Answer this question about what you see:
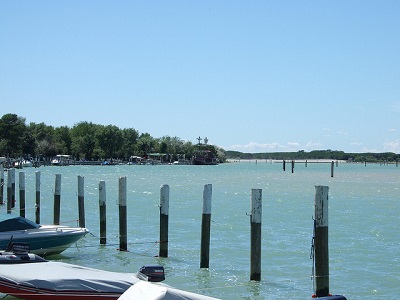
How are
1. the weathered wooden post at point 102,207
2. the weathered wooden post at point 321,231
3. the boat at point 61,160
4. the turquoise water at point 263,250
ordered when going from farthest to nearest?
1. the boat at point 61,160
2. the weathered wooden post at point 102,207
3. the turquoise water at point 263,250
4. the weathered wooden post at point 321,231

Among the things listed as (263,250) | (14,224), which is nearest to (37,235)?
(14,224)

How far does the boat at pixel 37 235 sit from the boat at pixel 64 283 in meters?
5.77

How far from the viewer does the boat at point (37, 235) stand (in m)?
20.5

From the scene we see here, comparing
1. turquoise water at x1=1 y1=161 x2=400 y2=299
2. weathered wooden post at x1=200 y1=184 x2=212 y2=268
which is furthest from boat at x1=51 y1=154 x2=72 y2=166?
weathered wooden post at x1=200 y1=184 x2=212 y2=268

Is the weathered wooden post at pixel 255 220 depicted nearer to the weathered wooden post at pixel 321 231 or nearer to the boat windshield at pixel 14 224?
the weathered wooden post at pixel 321 231

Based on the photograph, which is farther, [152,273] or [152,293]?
[152,273]

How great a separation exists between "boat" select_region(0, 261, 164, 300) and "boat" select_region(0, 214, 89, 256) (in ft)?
18.9

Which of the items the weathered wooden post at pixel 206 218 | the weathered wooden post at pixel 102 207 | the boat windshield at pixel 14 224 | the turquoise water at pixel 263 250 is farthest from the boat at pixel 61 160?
the weathered wooden post at pixel 206 218

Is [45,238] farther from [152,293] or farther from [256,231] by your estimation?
[152,293]

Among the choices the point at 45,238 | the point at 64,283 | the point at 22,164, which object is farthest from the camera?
the point at 22,164

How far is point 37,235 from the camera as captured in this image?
20.9 metres

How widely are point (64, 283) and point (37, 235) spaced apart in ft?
24.0

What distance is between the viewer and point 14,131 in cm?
14512

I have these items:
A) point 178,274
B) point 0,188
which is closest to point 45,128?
point 0,188
